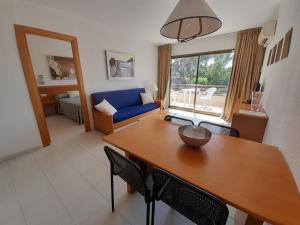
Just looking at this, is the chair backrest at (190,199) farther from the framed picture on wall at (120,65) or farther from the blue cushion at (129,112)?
the framed picture on wall at (120,65)

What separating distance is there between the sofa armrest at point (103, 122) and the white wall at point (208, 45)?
335 centimetres

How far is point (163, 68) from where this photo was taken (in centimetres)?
496

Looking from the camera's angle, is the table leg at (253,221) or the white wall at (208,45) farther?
the white wall at (208,45)

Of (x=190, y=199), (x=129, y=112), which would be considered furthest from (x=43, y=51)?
(x=190, y=199)

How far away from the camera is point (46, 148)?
2494mm

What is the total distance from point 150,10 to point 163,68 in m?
2.61

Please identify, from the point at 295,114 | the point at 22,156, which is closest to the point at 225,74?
the point at 295,114

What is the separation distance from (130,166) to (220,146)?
78 centimetres

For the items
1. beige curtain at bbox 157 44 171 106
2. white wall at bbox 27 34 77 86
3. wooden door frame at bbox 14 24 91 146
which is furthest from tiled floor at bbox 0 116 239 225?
beige curtain at bbox 157 44 171 106

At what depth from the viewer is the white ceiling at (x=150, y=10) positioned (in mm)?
2148

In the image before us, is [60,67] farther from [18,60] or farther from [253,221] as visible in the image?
[253,221]

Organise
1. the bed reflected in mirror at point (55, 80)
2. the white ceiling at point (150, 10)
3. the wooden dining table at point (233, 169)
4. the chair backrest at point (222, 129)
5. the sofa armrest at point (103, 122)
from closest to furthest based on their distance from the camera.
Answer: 1. the wooden dining table at point (233, 169)
2. the chair backrest at point (222, 129)
3. the white ceiling at point (150, 10)
4. the sofa armrest at point (103, 122)
5. the bed reflected in mirror at point (55, 80)

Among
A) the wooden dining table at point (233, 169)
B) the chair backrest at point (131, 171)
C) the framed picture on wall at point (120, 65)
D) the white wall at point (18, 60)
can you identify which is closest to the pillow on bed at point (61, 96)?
the white wall at point (18, 60)

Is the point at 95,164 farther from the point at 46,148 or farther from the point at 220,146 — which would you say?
the point at 220,146
